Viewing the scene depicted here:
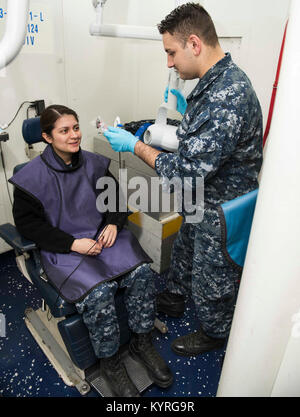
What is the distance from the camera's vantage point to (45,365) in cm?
164

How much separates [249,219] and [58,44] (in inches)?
77.3

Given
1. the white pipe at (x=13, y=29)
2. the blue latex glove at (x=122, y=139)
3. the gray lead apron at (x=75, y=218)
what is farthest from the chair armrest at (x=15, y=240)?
the white pipe at (x=13, y=29)

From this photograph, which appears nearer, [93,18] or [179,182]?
[179,182]

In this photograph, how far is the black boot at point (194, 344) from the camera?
67.3 inches

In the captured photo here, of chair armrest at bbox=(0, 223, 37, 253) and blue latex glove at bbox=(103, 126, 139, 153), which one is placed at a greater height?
blue latex glove at bbox=(103, 126, 139, 153)

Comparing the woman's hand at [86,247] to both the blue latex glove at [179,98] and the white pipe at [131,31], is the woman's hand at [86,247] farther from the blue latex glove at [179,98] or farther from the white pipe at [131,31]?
the white pipe at [131,31]

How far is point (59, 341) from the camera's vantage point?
167 cm

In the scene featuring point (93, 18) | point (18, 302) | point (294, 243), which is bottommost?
point (18, 302)

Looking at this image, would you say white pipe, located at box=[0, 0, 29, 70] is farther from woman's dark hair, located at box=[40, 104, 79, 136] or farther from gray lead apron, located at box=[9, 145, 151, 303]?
gray lead apron, located at box=[9, 145, 151, 303]

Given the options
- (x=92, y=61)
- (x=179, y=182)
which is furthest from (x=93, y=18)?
(x=179, y=182)

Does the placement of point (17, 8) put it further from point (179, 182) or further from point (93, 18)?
point (93, 18)

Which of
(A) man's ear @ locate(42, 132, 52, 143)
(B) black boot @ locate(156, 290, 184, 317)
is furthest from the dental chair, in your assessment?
(B) black boot @ locate(156, 290, 184, 317)

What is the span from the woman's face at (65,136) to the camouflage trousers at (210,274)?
74 centimetres

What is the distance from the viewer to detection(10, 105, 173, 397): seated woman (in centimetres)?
142
